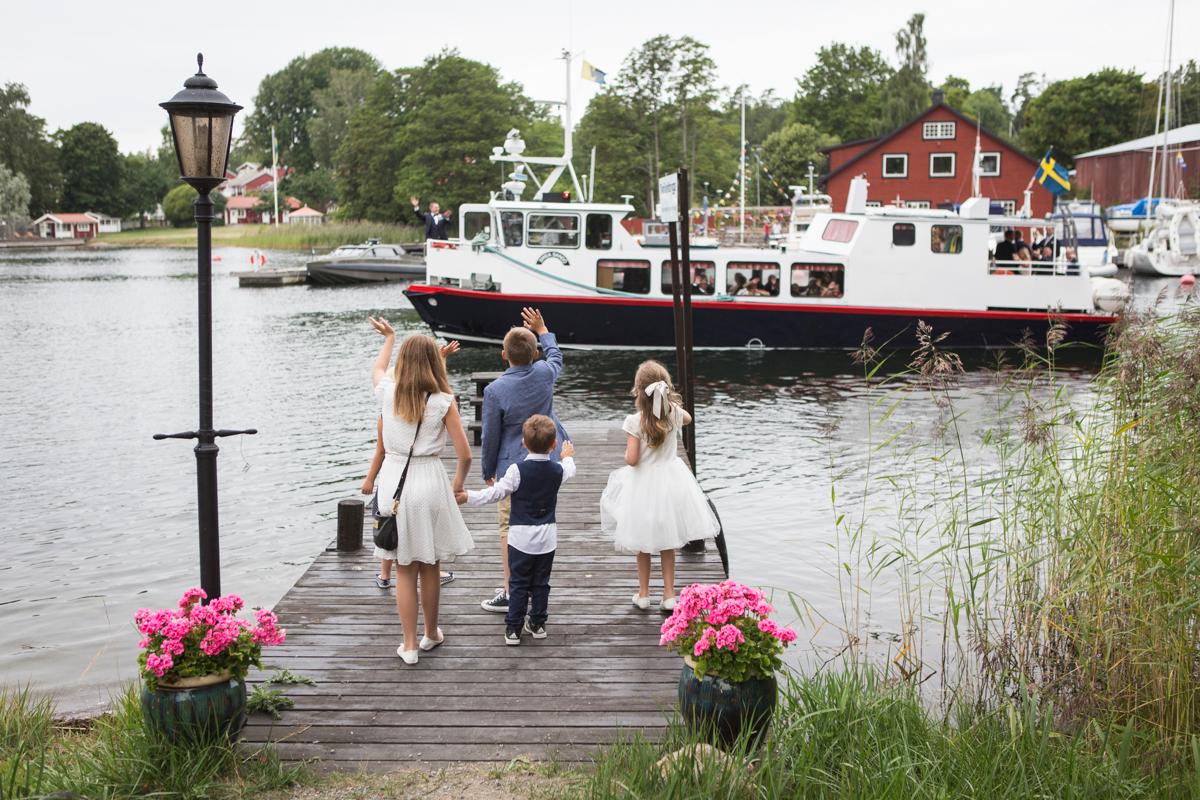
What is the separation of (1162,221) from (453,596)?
5734 centimetres

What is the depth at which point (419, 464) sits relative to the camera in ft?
19.8

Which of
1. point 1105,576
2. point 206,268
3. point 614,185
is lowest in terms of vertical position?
point 1105,576

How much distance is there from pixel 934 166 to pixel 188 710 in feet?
205

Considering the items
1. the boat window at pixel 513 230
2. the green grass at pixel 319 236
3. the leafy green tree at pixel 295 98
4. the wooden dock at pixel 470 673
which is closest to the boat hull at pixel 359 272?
the green grass at pixel 319 236

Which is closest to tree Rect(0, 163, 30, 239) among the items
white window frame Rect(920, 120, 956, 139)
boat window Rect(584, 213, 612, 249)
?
white window frame Rect(920, 120, 956, 139)

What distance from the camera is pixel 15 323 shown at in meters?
37.2

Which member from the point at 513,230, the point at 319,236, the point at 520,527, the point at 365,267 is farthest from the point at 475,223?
the point at 319,236

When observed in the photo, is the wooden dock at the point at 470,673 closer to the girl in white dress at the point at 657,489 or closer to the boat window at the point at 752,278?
the girl in white dress at the point at 657,489

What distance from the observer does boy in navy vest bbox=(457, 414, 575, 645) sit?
6.14m

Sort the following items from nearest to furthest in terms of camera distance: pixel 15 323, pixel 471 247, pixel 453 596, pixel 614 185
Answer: pixel 453 596
pixel 471 247
pixel 15 323
pixel 614 185

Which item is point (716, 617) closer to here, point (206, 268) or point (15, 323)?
point (206, 268)

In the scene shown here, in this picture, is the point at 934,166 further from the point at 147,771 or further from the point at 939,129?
the point at 147,771

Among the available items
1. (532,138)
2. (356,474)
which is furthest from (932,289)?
(532,138)

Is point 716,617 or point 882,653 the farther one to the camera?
point 882,653
